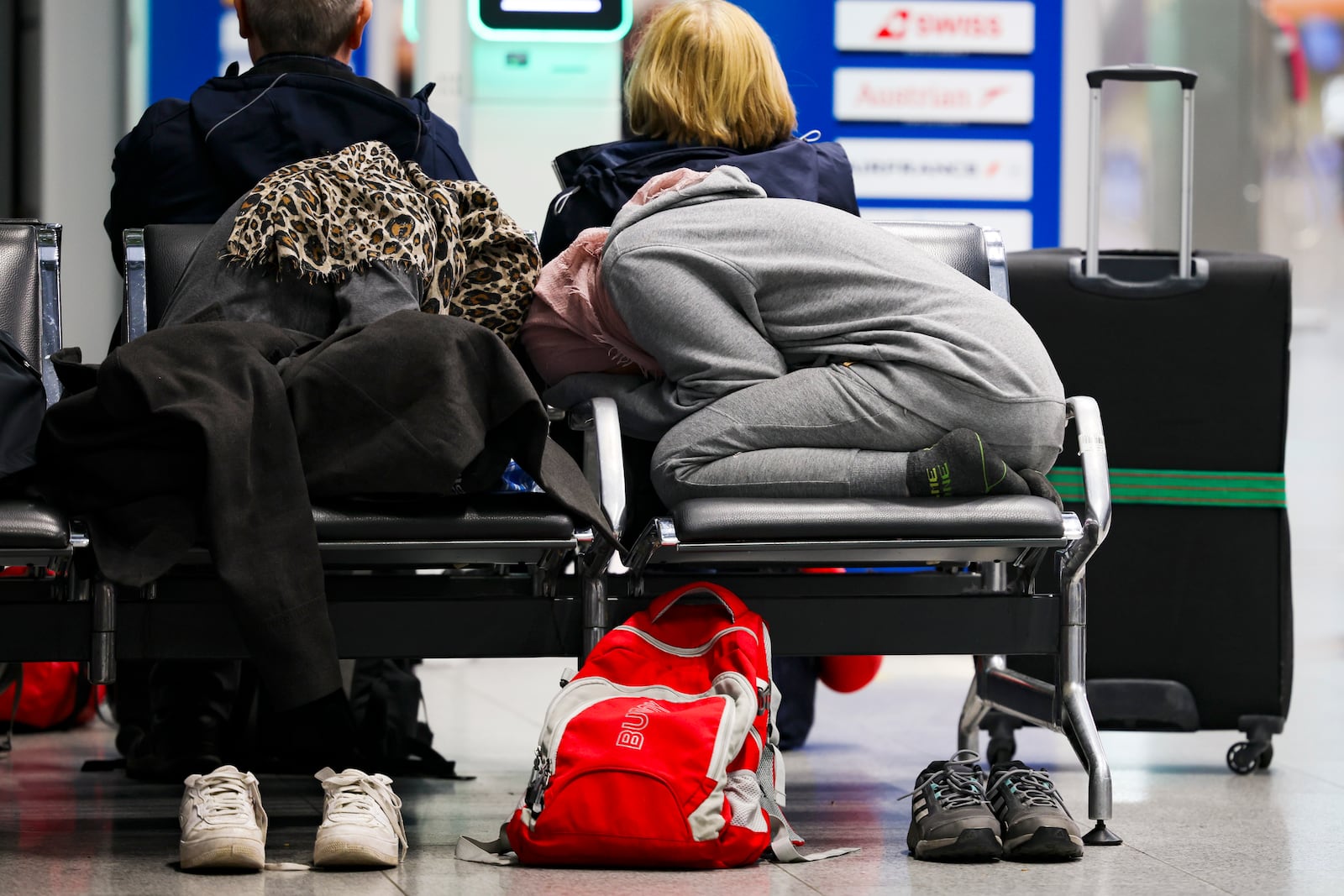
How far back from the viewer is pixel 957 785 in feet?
8.71

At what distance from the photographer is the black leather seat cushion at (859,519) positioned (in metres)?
2.58

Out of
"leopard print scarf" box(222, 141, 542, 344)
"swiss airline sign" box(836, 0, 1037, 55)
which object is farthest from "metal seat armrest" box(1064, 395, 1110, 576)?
"swiss airline sign" box(836, 0, 1037, 55)

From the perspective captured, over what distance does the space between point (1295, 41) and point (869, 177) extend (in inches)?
71.7

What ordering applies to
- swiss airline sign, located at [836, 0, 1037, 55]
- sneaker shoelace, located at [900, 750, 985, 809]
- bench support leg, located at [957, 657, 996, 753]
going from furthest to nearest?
swiss airline sign, located at [836, 0, 1037, 55] → bench support leg, located at [957, 657, 996, 753] → sneaker shoelace, located at [900, 750, 985, 809]

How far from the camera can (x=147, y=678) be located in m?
3.55

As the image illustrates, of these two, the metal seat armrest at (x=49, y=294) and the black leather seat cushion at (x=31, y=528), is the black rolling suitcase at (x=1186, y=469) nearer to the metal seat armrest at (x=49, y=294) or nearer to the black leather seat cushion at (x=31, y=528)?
the metal seat armrest at (x=49, y=294)

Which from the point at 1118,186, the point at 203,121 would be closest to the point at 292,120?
the point at 203,121

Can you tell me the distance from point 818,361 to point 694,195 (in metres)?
0.35

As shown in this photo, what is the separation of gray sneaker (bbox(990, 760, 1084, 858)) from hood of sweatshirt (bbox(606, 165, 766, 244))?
105 centimetres

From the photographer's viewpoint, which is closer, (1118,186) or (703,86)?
(703,86)

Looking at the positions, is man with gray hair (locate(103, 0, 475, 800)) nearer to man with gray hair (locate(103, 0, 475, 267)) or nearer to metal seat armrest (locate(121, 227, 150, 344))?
man with gray hair (locate(103, 0, 475, 267))

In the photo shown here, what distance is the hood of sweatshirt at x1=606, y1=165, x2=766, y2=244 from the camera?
280 centimetres

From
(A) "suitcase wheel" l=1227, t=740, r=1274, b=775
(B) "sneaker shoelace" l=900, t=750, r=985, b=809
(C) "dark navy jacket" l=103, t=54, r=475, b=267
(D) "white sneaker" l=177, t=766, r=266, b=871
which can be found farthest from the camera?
(A) "suitcase wheel" l=1227, t=740, r=1274, b=775

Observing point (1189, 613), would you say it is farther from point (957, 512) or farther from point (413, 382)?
point (413, 382)
